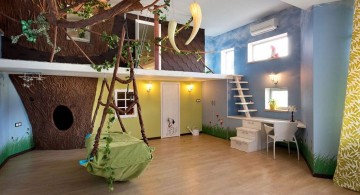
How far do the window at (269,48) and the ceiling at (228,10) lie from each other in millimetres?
779

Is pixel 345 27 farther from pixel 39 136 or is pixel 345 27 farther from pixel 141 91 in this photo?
pixel 39 136

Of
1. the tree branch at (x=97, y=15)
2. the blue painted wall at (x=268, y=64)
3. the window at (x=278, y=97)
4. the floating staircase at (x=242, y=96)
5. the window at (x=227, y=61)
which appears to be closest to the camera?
the tree branch at (x=97, y=15)

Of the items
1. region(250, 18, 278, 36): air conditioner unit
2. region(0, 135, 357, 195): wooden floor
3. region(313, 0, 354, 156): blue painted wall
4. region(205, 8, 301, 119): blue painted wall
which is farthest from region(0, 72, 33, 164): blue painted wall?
region(250, 18, 278, 36): air conditioner unit

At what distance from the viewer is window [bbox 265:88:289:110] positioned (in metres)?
5.84

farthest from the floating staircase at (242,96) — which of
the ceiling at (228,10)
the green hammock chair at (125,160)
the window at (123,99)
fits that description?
the green hammock chair at (125,160)

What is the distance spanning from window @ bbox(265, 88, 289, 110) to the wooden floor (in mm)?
1389

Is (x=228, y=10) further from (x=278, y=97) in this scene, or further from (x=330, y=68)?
(x=330, y=68)

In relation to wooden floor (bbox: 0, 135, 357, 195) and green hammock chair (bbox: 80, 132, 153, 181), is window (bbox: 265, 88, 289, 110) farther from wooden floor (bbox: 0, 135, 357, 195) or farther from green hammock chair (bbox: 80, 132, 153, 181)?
green hammock chair (bbox: 80, 132, 153, 181)

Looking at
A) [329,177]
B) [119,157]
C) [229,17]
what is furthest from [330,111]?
[229,17]

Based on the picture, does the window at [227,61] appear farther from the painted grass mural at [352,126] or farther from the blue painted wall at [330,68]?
the painted grass mural at [352,126]

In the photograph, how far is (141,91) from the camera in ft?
22.8

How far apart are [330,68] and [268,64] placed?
2599mm

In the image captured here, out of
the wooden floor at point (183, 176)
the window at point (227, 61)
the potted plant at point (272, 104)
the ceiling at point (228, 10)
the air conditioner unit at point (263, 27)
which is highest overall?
the ceiling at point (228, 10)

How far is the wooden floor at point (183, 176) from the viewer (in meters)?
3.22
